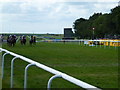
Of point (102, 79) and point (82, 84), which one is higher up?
point (82, 84)

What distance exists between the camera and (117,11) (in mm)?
62062

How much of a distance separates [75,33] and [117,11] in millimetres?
43357

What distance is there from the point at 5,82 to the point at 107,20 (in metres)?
61.3

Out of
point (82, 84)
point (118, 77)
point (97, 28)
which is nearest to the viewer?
point (82, 84)

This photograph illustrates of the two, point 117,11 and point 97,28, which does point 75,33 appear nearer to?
point 97,28

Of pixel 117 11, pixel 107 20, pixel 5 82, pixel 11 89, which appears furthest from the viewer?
pixel 107 20

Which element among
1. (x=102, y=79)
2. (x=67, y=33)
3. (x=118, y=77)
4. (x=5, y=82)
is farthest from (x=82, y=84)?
(x=67, y=33)

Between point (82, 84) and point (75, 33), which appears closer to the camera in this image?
point (82, 84)

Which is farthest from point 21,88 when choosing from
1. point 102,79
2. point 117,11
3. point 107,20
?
point 107,20

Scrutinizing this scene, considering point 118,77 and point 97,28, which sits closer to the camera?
point 118,77

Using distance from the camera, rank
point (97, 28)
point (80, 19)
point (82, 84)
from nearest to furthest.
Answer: point (82, 84) < point (97, 28) < point (80, 19)

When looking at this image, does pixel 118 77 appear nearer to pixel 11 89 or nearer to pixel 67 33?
pixel 11 89

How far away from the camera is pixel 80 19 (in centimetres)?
11356

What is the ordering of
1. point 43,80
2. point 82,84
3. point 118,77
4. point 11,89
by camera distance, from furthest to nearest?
1. point 118,77
2. point 43,80
3. point 11,89
4. point 82,84
